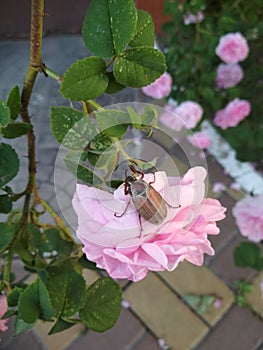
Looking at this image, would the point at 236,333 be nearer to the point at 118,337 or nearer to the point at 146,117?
the point at 118,337

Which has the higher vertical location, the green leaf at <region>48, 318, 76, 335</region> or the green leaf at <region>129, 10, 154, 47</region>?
the green leaf at <region>129, 10, 154, 47</region>

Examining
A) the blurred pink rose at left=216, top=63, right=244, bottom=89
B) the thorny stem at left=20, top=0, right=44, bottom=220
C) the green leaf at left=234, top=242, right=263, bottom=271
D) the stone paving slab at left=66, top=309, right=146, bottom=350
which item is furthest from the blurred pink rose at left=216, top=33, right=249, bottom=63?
the thorny stem at left=20, top=0, right=44, bottom=220

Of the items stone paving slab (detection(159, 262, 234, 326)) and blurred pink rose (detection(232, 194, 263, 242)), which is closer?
blurred pink rose (detection(232, 194, 263, 242))

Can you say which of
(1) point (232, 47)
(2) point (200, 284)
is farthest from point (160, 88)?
(2) point (200, 284)

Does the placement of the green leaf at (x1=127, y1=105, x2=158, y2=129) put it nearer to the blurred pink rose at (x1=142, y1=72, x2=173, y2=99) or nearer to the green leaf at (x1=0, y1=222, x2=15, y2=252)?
the green leaf at (x1=0, y1=222, x2=15, y2=252)

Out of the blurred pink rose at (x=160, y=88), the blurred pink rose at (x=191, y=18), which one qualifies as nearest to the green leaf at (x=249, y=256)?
the blurred pink rose at (x=160, y=88)

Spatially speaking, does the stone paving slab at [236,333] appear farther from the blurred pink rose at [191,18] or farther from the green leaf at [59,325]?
the green leaf at [59,325]
